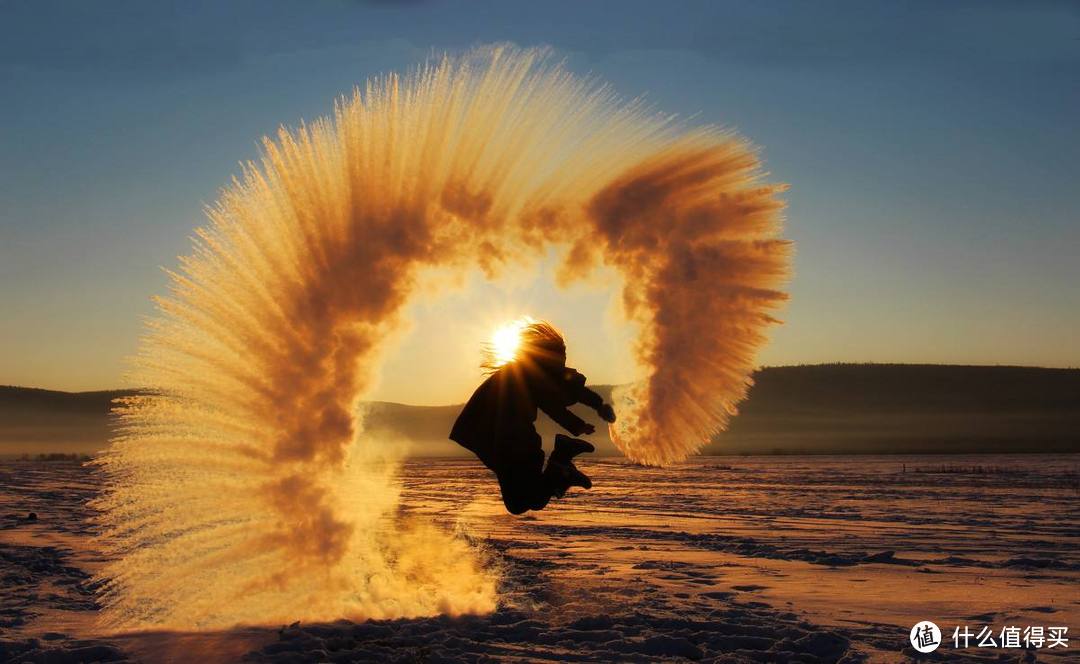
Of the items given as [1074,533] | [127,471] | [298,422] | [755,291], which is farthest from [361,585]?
[1074,533]

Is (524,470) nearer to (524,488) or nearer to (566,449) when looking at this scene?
(524,488)

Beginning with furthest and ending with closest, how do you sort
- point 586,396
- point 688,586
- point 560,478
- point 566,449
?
point 688,586 → point 566,449 → point 560,478 → point 586,396

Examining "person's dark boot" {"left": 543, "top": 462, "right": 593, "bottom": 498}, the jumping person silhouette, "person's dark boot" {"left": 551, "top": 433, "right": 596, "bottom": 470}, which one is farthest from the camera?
"person's dark boot" {"left": 551, "top": 433, "right": 596, "bottom": 470}

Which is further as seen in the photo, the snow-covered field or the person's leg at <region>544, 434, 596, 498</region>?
the person's leg at <region>544, 434, 596, 498</region>

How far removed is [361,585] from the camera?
11445 millimetres

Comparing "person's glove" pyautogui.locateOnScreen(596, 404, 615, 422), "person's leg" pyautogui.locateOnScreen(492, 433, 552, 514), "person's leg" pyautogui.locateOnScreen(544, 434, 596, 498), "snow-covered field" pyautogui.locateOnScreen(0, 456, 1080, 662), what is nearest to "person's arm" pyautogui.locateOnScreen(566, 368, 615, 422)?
"person's glove" pyautogui.locateOnScreen(596, 404, 615, 422)

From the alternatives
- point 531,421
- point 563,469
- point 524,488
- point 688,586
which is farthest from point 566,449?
point 688,586

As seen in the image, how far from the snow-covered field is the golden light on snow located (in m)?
2.74

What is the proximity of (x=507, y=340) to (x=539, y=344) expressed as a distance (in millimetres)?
358

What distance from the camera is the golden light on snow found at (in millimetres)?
9059

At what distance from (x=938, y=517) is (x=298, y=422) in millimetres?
15055

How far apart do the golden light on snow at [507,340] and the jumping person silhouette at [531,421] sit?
0.14 ft

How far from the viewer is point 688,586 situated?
1201cm

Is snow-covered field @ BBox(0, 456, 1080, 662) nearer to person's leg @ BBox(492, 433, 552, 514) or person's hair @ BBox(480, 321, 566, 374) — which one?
person's leg @ BBox(492, 433, 552, 514)
